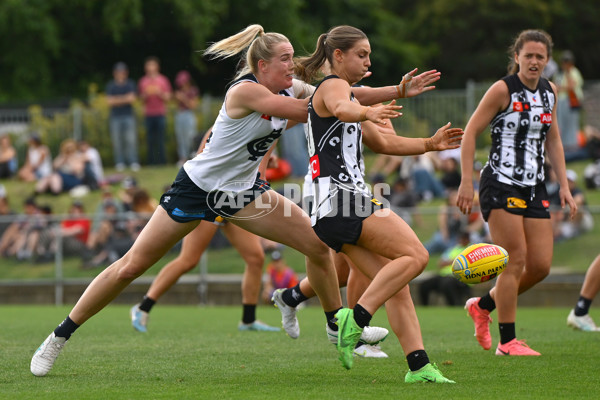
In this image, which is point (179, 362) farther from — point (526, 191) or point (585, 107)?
point (585, 107)

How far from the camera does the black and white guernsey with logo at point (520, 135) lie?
25.4ft

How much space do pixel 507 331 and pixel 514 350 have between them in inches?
6.0

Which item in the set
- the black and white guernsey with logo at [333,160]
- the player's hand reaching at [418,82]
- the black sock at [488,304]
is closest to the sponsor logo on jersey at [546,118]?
the black sock at [488,304]

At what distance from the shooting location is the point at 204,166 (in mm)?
6652

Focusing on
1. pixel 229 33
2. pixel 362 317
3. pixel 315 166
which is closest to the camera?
pixel 362 317

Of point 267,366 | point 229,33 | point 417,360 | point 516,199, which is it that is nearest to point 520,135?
point 516,199

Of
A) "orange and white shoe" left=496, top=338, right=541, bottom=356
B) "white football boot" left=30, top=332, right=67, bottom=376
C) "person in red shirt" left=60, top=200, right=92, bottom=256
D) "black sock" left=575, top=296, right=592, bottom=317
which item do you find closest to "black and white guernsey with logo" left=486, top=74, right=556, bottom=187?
"orange and white shoe" left=496, top=338, right=541, bottom=356

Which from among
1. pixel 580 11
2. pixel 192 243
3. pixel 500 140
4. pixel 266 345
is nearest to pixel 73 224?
pixel 192 243

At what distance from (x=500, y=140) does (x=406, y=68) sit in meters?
28.5

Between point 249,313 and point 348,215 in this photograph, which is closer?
point 348,215

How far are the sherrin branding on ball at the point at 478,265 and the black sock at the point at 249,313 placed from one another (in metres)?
3.72

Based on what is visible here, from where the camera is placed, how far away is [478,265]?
22.5ft

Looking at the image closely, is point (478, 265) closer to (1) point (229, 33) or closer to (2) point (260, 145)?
(2) point (260, 145)

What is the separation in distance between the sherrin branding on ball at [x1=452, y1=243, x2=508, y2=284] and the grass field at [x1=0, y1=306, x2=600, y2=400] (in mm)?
620
